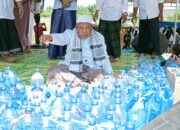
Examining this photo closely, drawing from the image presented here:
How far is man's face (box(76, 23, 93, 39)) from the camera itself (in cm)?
368

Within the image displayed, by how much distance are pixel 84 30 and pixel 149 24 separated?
224cm

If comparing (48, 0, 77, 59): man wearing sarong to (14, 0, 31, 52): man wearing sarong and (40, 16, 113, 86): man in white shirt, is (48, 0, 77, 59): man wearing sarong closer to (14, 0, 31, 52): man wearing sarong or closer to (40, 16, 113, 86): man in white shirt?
(14, 0, 31, 52): man wearing sarong

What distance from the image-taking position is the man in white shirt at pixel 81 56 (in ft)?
12.2

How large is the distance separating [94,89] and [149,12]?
2.95 m

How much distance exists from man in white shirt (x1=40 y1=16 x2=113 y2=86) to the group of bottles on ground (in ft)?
2.22

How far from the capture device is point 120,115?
2406mm

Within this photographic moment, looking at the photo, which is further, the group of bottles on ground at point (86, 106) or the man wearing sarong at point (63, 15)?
the man wearing sarong at point (63, 15)

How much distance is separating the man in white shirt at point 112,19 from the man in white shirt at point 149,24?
0.34 metres

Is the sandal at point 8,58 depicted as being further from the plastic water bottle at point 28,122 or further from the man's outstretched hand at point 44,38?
the plastic water bottle at point 28,122

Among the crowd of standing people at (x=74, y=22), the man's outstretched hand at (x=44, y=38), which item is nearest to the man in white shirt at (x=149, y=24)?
the crowd of standing people at (x=74, y=22)

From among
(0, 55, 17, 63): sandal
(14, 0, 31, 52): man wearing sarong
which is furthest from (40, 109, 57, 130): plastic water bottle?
(14, 0, 31, 52): man wearing sarong

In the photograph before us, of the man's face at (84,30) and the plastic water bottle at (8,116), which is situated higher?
the man's face at (84,30)

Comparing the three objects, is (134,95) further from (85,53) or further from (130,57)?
(130,57)

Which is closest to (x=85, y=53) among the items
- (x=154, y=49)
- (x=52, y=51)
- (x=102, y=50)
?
(x=102, y=50)
